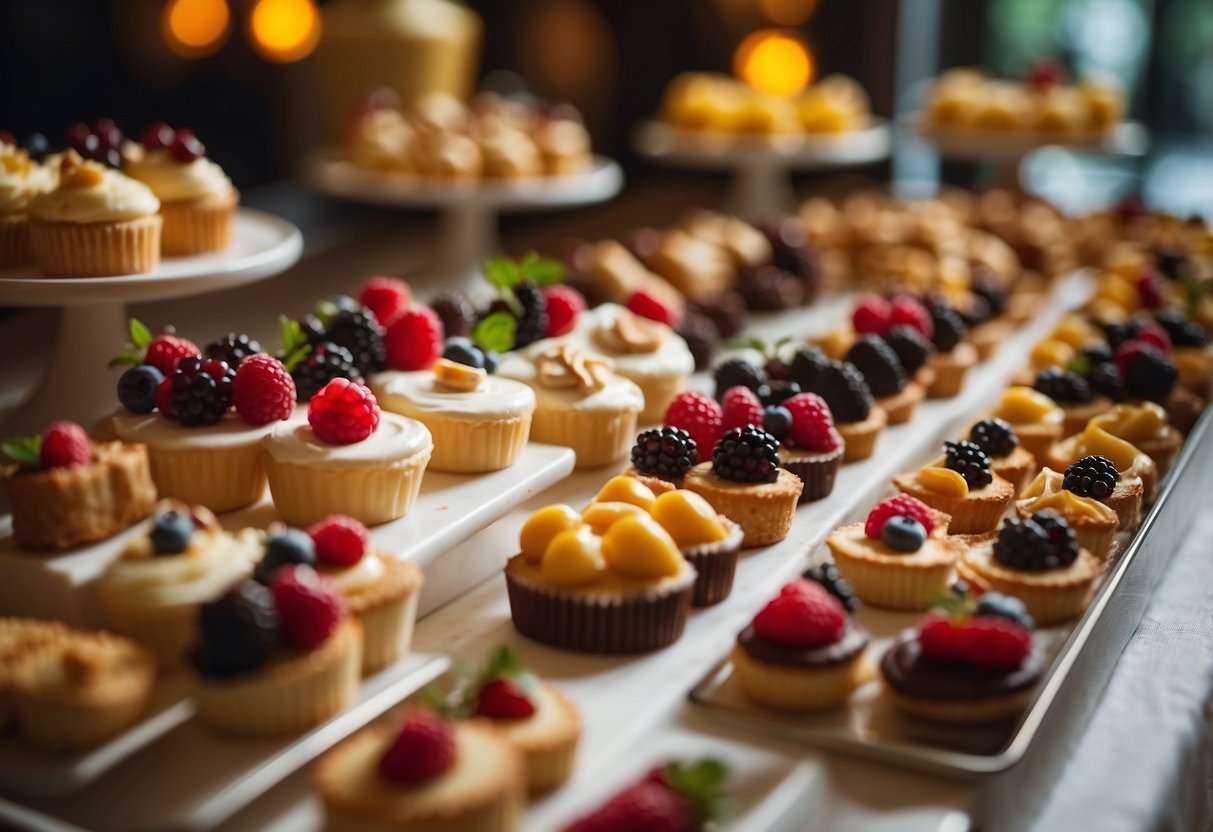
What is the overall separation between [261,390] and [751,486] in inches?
33.8

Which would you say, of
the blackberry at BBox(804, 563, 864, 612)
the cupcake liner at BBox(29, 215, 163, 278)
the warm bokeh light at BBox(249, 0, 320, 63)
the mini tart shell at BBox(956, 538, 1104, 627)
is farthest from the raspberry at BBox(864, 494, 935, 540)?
the warm bokeh light at BBox(249, 0, 320, 63)

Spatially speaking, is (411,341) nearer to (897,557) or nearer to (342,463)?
(342,463)

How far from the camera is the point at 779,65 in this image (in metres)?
6.19

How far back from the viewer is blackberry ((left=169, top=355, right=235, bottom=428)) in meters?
2.19

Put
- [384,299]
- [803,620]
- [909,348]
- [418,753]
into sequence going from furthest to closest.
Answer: [909,348], [384,299], [803,620], [418,753]

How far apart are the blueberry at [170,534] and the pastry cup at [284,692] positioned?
0.73ft

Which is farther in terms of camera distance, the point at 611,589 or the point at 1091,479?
the point at 1091,479

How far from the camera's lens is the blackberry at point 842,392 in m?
2.83

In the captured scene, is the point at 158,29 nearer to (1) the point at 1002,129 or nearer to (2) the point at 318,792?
(1) the point at 1002,129

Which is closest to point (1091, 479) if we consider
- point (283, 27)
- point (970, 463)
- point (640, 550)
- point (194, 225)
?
point (970, 463)

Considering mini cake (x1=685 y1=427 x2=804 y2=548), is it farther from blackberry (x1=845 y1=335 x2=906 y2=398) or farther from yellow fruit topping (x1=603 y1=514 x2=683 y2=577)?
blackberry (x1=845 y1=335 x2=906 y2=398)

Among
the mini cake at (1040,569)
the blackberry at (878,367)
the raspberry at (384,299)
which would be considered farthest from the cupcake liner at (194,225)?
the mini cake at (1040,569)

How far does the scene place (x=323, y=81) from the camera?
4.94 m

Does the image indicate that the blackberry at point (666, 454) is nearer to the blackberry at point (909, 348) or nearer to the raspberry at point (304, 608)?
the raspberry at point (304, 608)
